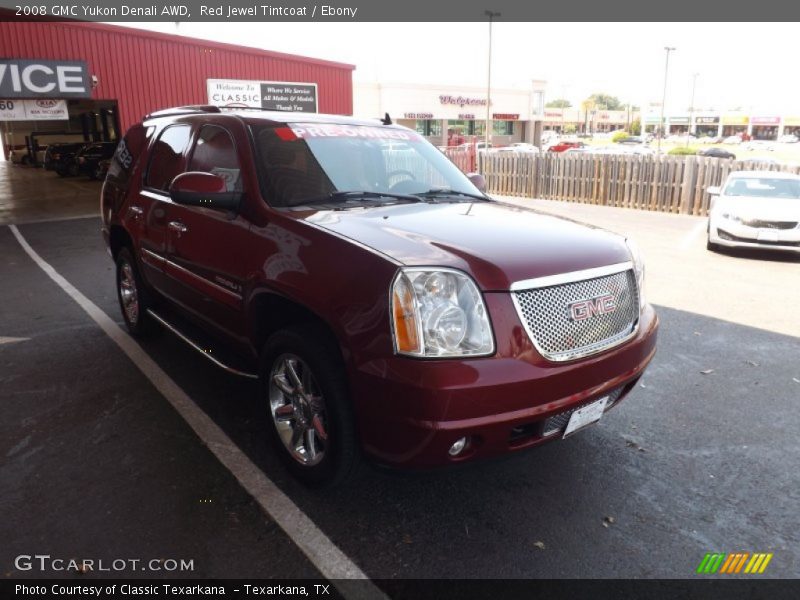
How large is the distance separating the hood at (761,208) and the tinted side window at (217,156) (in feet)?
28.2

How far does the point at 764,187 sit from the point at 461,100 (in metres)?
45.5

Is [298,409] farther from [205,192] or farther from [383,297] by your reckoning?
[205,192]

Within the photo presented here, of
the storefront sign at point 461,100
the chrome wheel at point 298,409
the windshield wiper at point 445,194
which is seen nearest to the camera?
the chrome wheel at point 298,409

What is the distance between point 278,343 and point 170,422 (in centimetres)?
125

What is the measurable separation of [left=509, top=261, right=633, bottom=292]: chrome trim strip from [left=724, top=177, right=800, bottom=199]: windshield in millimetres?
9108

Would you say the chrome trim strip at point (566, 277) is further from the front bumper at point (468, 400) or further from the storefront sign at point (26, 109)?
the storefront sign at point (26, 109)

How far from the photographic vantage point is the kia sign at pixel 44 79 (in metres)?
14.7

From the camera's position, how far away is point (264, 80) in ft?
64.0

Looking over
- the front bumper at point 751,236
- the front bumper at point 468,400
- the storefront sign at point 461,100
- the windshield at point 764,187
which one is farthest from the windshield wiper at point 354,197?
the storefront sign at point 461,100

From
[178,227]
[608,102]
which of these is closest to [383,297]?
[178,227]

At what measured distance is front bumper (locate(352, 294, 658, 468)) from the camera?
7.75 ft

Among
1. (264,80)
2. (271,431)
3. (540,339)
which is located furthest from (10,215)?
(540,339)

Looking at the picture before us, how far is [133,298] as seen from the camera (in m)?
5.32

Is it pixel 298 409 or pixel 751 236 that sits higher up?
pixel 298 409
